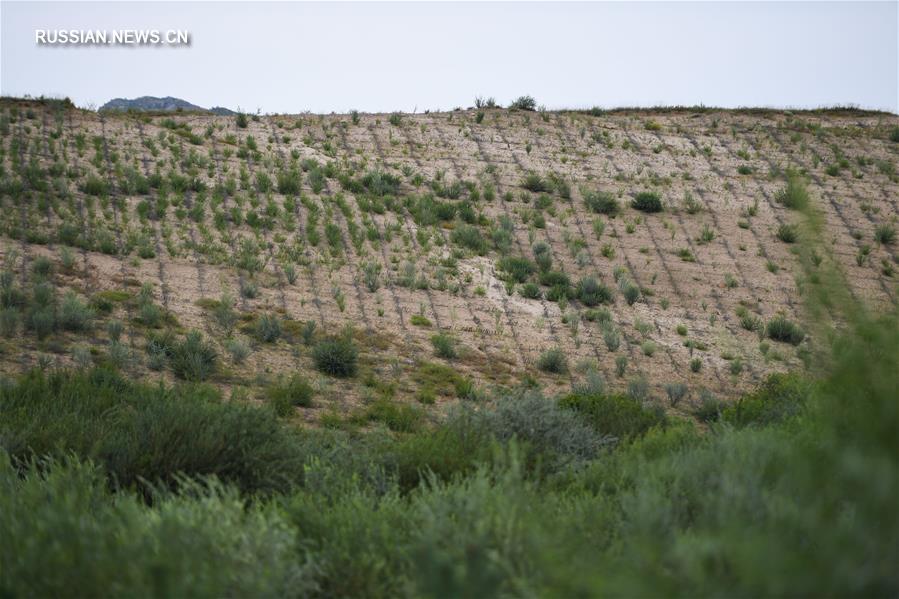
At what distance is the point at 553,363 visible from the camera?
17.5m

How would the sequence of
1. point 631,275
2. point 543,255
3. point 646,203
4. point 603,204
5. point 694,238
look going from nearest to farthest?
1. point 631,275
2. point 543,255
3. point 694,238
4. point 603,204
5. point 646,203

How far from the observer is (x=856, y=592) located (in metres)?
3.28

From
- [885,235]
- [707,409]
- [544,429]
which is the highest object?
[885,235]

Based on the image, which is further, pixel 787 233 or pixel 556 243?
pixel 787 233

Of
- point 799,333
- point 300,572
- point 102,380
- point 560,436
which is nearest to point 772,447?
point 300,572

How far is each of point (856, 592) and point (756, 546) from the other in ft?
1.36

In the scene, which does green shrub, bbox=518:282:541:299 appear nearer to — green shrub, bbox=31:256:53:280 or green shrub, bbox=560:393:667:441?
green shrub, bbox=560:393:667:441

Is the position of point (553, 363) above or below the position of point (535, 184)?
below

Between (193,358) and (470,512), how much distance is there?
1030 centimetres

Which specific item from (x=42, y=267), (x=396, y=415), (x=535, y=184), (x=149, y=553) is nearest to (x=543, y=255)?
(x=535, y=184)

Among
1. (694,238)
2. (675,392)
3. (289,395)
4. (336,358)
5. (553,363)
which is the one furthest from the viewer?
(694,238)

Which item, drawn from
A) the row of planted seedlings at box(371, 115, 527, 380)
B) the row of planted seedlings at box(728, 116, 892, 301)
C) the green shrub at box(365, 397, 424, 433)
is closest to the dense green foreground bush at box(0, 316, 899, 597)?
the green shrub at box(365, 397, 424, 433)

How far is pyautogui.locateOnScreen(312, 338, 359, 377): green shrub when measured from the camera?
53.3ft

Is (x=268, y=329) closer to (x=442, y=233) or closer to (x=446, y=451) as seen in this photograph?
(x=442, y=233)
